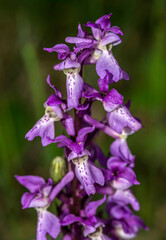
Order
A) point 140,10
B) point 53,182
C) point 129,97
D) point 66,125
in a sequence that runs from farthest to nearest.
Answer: point 140,10
point 129,97
point 53,182
point 66,125

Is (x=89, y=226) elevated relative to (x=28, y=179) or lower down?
lower down

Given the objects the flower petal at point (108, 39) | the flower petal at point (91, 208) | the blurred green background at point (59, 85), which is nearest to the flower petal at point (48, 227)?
the flower petal at point (91, 208)

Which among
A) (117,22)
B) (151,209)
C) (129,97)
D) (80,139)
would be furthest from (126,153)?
(117,22)

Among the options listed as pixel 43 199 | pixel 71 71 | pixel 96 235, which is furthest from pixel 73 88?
pixel 96 235

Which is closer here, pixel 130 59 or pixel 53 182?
pixel 53 182

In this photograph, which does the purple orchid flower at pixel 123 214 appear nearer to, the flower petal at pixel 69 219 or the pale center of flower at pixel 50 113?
the flower petal at pixel 69 219

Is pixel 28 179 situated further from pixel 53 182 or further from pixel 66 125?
pixel 66 125

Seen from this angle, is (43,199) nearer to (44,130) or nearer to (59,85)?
(44,130)
